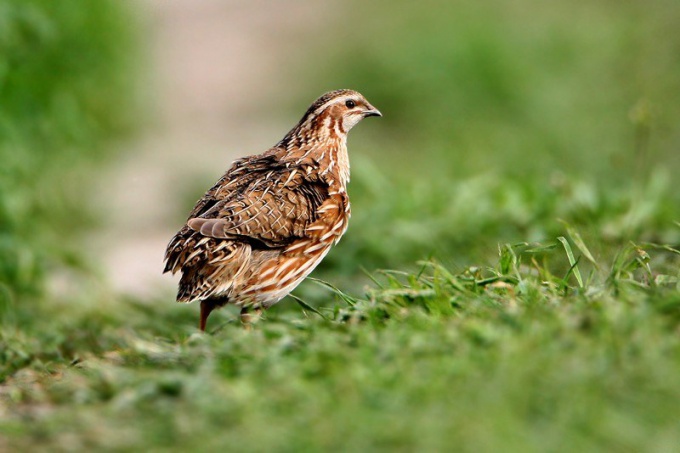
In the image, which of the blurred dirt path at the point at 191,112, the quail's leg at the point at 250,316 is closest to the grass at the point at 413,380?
the quail's leg at the point at 250,316

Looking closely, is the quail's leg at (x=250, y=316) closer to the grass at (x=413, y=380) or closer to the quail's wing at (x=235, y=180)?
the grass at (x=413, y=380)

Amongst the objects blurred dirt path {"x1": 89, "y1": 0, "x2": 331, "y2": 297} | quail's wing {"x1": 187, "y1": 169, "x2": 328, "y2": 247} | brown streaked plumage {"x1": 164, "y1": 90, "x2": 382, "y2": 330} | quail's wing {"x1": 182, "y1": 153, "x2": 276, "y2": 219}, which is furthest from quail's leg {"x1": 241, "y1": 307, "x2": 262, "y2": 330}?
blurred dirt path {"x1": 89, "y1": 0, "x2": 331, "y2": 297}

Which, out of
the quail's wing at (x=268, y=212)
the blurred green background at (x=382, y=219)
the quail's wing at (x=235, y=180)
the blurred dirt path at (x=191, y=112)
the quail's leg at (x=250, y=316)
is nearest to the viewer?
the blurred green background at (x=382, y=219)

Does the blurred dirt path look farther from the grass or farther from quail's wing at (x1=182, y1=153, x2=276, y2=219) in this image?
the grass

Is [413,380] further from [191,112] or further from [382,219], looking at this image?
[191,112]

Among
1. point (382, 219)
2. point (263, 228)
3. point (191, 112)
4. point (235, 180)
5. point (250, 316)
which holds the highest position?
point (191, 112)

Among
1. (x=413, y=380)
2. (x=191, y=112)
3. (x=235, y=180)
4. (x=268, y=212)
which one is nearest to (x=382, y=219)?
(x=235, y=180)
